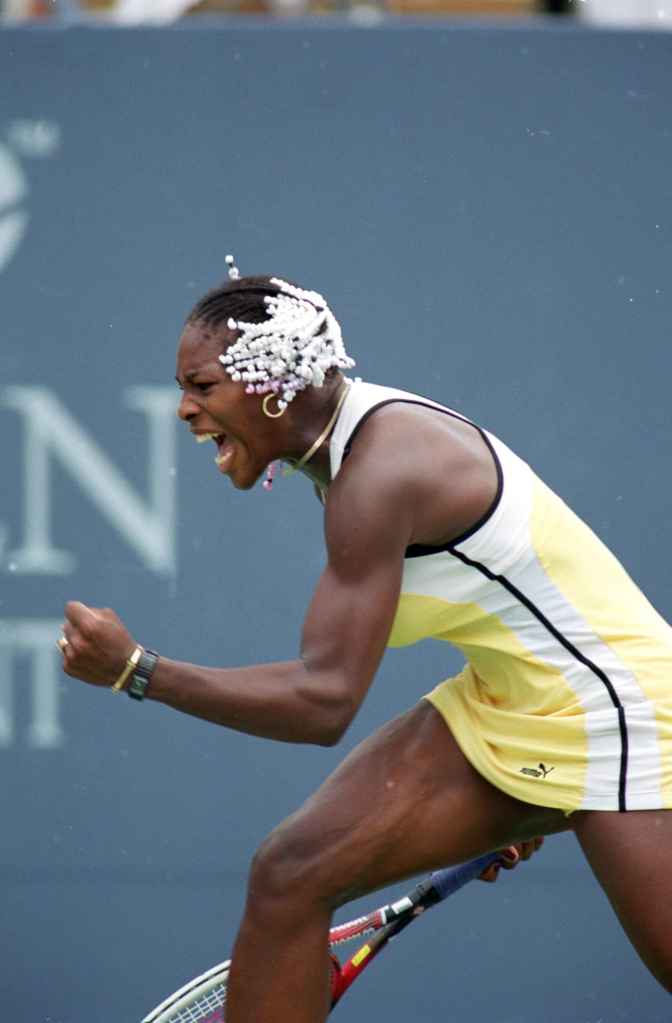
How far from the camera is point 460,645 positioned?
11.8ft

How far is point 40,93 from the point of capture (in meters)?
4.73

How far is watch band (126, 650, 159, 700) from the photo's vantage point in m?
3.15

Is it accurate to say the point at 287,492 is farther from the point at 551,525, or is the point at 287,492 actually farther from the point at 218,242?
the point at 551,525

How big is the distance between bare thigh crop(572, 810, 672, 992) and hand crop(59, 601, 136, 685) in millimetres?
956

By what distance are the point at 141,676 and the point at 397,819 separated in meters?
0.66

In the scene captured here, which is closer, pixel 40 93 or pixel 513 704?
pixel 513 704

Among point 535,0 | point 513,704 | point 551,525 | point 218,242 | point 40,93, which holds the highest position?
point 535,0

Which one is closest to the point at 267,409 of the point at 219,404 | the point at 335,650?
the point at 219,404

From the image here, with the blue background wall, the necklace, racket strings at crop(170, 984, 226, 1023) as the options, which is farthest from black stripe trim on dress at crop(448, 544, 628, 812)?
the blue background wall

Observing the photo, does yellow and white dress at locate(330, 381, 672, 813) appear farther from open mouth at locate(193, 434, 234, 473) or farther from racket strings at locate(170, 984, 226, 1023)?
racket strings at locate(170, 984, 226, 1023)

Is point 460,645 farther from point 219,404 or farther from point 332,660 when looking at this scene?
point 219,404

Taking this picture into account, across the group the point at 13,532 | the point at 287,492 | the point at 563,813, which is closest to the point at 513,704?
the point at 563,813

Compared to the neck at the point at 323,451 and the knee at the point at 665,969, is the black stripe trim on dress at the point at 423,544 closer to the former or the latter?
the neck at the point at 323,451

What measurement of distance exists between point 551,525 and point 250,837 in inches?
67.6
